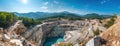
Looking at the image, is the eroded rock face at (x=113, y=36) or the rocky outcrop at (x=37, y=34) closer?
the eroded rock face at (x=113, y=36)

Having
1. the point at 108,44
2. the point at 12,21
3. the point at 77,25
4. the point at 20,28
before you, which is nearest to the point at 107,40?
the point at 108,44

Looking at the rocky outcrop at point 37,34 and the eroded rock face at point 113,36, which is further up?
the eroded rock face at point 113,36

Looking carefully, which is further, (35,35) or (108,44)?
(35,35)

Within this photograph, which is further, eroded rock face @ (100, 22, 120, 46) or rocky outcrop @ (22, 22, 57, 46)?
rocky outcrop @ (22, 22, 57, 46)

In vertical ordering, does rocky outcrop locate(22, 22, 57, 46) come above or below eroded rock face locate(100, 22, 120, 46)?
below

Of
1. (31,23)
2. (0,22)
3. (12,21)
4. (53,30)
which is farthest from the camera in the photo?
(53,30)

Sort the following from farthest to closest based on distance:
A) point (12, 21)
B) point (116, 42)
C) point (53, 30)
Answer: point (53, 30) < point (12, 21) < point (116, 42)

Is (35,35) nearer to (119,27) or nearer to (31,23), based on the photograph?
(31,23)

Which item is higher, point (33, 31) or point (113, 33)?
point (113, 33)

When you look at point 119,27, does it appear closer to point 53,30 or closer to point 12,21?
point 12,21

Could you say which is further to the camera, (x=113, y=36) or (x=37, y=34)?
(x=37, y=34)

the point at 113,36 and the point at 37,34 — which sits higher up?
the point at 113,36
